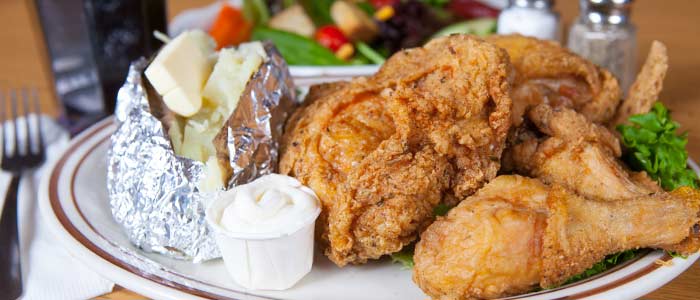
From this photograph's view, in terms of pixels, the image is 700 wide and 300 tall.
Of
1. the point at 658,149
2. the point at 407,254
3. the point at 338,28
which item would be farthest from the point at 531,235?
the point at 338,28

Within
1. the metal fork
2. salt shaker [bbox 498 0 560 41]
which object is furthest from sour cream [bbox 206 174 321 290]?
salt shaker [bbox 498 0 560 41]

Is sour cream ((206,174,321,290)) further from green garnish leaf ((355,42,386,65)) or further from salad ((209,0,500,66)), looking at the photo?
green garnish leaf ((355,42,386,65))

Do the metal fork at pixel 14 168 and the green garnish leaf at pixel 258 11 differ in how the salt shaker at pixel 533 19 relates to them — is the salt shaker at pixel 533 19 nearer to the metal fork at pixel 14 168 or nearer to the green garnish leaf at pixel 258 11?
the green garnish leaf at pixel 258 11

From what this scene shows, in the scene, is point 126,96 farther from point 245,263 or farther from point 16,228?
point 245,263

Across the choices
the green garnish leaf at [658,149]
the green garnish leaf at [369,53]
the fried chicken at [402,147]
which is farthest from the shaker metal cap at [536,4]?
the fried chicken at [402,147]

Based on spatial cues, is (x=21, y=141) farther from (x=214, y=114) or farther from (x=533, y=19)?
(x=533, y=19)
